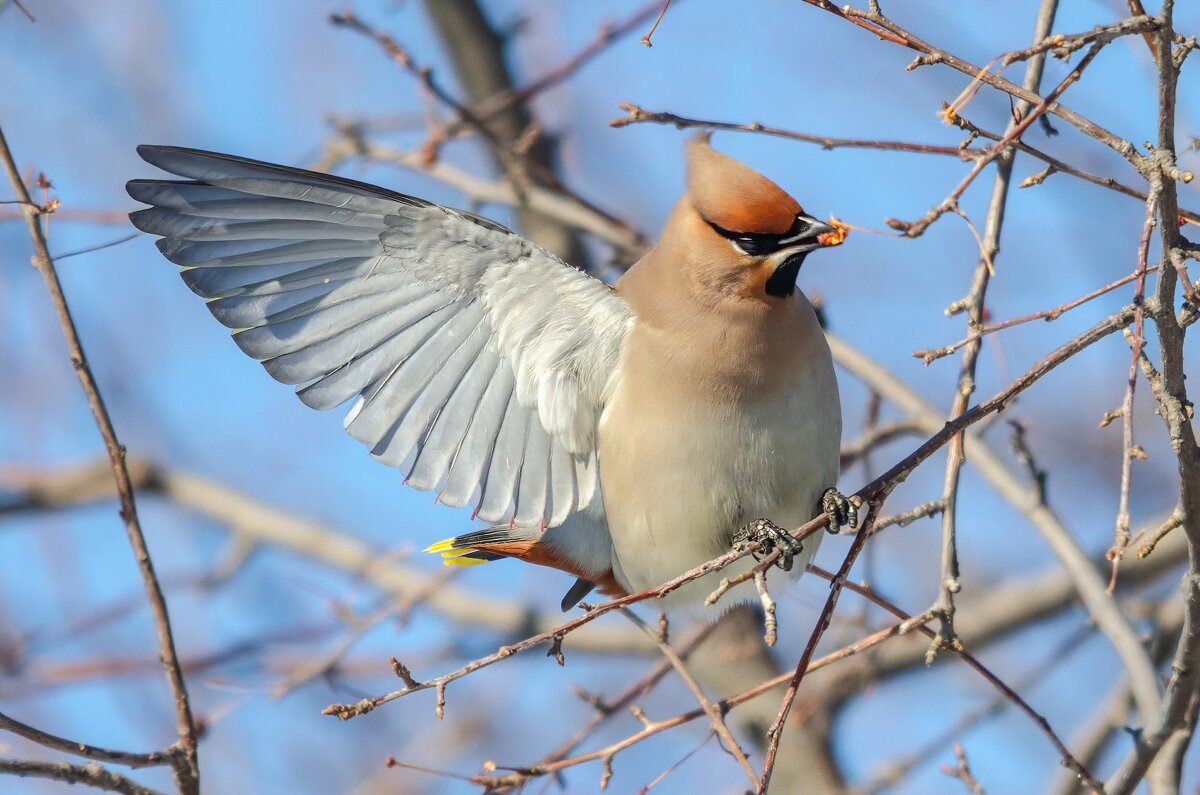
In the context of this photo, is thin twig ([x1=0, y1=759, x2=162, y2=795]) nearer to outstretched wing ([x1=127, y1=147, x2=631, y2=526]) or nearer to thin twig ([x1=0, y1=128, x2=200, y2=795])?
thin twig ([x1=0, y1=128, x2=200, y2=795])

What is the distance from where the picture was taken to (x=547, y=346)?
344cm

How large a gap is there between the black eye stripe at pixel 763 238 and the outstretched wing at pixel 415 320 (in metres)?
0.34

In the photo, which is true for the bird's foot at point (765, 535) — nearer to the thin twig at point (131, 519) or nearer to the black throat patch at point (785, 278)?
the black throat patch at point (785, 278)

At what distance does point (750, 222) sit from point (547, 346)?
0.59m

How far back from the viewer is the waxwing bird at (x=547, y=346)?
3.25 m

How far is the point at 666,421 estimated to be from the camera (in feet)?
11.2

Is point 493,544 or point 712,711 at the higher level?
point 493,544

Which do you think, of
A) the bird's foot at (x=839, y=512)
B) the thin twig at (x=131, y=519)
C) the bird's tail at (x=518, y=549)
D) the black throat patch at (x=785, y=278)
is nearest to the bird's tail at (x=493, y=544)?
the bird's tail at (x=518, y=549)

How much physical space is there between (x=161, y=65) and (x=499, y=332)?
191 inches

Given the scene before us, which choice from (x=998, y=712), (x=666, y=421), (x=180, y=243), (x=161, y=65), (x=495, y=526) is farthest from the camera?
(x=161, y=65)

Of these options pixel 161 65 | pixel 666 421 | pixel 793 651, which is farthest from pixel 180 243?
pixel 161 65

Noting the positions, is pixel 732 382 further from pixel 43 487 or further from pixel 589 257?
pixel 43 487

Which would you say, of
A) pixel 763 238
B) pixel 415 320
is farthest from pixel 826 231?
pixel 415 320

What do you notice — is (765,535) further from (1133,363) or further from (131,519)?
(131,519)
